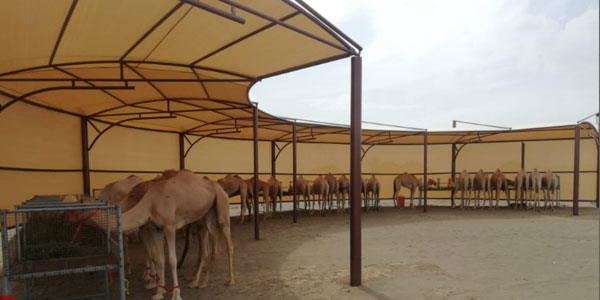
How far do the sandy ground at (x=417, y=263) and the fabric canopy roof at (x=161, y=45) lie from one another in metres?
4.01

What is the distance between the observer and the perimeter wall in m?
9.82

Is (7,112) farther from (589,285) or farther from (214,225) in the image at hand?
(589,285)

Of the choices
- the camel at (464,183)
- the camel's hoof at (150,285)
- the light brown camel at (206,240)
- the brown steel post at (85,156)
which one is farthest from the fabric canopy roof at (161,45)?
the camel at (464,183)

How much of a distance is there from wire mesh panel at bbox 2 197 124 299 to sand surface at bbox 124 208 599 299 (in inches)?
61.6

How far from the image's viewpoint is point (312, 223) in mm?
13859

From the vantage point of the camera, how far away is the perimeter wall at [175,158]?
32.2ft

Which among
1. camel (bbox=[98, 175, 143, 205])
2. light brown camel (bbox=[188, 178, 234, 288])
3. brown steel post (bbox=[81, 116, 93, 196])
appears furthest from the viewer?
brown steel post (bbox=[81, 116, 93, 196])

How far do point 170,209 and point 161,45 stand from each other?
2771 millimetres

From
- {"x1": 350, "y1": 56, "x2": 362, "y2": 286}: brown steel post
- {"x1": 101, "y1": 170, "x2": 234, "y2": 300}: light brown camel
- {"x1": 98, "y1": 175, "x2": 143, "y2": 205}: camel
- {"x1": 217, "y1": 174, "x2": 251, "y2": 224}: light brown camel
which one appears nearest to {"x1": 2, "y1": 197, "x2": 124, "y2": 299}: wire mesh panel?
{"x1": 101, "y1": 170, "x2": 234, "y2": 300}: light brown camel

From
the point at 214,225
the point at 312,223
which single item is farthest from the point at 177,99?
the point at 312,223

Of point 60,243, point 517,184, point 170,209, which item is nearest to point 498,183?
point 517,184

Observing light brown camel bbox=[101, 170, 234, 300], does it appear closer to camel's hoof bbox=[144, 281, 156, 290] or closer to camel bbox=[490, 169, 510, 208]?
camel's hoof bbox=[144, 281, 156, 290]

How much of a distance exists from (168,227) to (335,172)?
1763 cm

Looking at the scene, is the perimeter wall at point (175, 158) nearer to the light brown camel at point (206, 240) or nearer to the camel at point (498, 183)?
the camel at point (498, 183)
